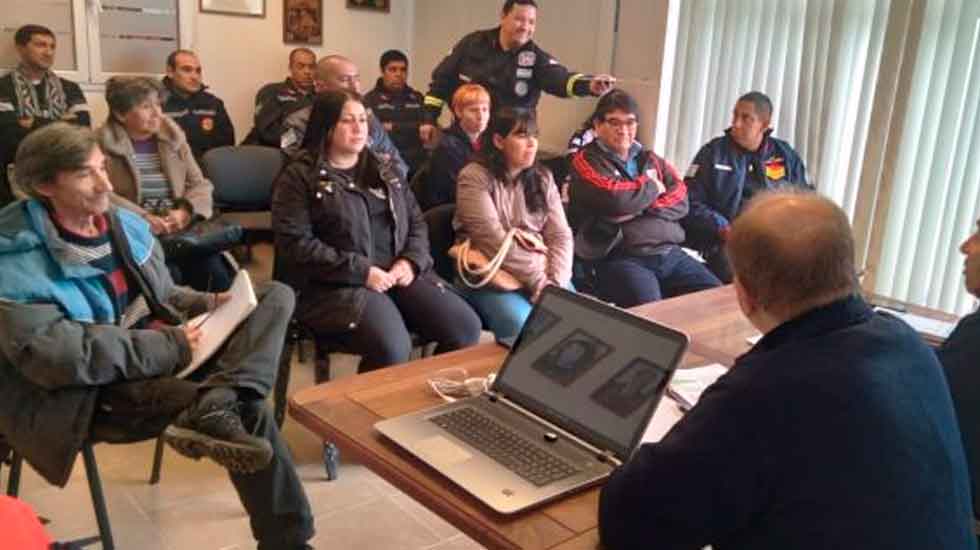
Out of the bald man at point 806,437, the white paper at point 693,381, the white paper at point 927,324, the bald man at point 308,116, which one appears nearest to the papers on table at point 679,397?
the white paper at point 693,381

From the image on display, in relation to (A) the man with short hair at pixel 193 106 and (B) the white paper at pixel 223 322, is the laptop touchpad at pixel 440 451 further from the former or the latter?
(A) the man with short hair at pixel 193 106

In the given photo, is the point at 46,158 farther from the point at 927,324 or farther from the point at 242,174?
the point at 242,174

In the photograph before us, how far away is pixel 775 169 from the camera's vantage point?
12.3 ft

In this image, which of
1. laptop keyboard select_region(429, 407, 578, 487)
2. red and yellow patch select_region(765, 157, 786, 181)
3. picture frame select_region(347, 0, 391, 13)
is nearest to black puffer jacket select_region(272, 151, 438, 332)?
laptop keyboard select_region(429, 407, 578, 487)

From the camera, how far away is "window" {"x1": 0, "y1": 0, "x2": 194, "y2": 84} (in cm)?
486

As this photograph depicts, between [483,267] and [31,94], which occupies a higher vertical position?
[31,94]

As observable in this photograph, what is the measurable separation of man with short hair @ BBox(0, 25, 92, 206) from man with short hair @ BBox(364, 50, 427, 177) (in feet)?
5.80

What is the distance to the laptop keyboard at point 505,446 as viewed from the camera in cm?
128

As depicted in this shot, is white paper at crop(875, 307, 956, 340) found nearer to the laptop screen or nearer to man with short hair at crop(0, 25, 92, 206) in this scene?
the laptop screen

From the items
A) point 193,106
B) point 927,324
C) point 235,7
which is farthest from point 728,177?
point 235,7

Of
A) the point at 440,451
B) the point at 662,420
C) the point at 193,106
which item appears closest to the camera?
the point at 440,451

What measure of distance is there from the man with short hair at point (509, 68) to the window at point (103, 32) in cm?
219

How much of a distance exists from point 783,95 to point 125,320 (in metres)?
3.18

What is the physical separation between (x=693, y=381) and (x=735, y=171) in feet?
7.48
